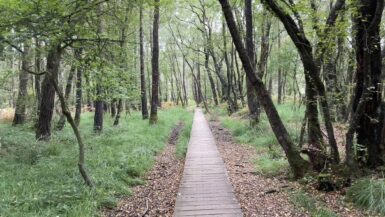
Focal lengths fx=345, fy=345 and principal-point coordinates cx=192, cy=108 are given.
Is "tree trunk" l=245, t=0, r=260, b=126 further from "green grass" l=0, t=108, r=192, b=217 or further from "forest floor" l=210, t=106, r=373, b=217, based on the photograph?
"green grass" l=0, t=108, r=192, b=217

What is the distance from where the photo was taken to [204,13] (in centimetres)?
2617

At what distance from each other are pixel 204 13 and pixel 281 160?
63.2 ft

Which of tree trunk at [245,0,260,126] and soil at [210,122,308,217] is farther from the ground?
tree trunk at [245,0,260,126]

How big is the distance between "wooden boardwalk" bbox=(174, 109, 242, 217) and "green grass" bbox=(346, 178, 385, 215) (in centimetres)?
196

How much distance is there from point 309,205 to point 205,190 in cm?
207

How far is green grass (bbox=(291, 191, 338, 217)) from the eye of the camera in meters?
5.49

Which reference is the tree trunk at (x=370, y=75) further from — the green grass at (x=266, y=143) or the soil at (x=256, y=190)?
the green grass at (x=266, y=143)

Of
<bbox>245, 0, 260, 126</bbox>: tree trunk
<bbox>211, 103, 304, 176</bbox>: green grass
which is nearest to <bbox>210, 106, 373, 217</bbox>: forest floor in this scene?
<bbox>211, 103, 304, 176</bbox>: green grass

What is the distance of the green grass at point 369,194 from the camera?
5.38 meters

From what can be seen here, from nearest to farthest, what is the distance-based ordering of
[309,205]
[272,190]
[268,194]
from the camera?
[309,205]
[268,194]
[272,190]

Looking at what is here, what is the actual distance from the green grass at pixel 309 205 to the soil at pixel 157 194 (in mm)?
2241

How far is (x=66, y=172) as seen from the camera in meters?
7.44

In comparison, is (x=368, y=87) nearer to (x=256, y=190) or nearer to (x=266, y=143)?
(x=256, y=190)

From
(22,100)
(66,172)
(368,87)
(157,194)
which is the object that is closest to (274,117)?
(368,87)
